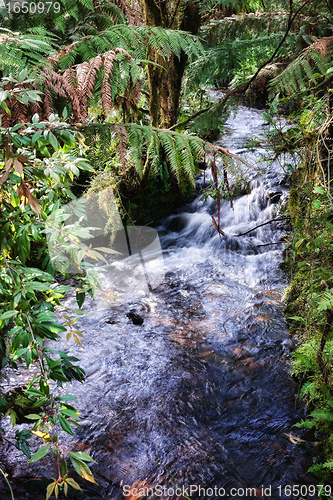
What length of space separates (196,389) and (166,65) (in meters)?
3.67

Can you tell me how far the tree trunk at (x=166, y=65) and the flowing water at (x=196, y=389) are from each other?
188cm

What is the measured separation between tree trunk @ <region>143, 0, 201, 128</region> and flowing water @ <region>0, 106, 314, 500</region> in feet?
6.17

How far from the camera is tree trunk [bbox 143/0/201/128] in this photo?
3969mm

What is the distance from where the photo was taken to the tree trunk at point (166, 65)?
156 inches

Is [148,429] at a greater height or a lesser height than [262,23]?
lesser

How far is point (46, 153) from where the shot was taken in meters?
1.50

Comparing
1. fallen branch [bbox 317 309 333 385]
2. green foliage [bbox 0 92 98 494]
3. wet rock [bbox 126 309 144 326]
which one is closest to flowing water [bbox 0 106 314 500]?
wet rock [bbox 126 309 144 326]

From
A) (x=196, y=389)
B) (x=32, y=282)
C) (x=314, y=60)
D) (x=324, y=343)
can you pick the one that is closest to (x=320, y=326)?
(x=324, y=343)

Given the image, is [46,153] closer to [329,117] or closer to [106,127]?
[106,127]

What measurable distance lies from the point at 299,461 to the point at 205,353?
3.80ft

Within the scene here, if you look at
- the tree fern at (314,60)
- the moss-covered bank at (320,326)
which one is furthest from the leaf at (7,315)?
the tree fern at (314,60)

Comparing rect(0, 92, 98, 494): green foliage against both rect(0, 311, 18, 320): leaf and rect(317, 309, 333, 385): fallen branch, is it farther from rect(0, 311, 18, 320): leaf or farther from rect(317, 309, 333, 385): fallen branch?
rect(317, 309, 333, 385): fallen branch

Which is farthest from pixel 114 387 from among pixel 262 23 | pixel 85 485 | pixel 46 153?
pixel 262 23

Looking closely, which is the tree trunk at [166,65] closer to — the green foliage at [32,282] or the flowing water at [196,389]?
the flowing water at [196,389]
